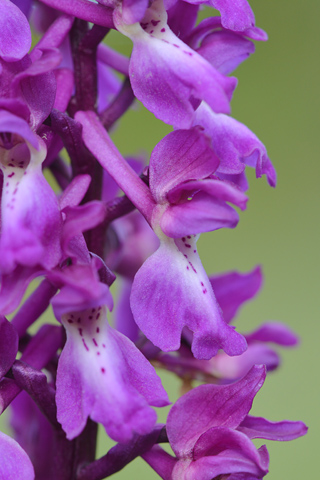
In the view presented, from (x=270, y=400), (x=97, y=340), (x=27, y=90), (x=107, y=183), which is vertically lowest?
(x=270, y=400)

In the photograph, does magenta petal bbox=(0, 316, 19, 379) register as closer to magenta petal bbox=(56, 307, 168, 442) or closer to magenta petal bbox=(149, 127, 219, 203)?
magenta petal bbox=(56, 307, 168, 442)

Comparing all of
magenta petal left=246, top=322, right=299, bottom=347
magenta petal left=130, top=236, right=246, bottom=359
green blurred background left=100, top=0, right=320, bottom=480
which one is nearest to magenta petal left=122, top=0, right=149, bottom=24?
magenta petal left=130, top=236, right=246, bottom=359

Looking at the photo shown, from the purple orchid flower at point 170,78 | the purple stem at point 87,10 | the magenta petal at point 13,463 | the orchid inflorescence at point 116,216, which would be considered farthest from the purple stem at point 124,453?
the purple stem at point 87,10

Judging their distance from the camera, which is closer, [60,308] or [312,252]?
[60,308]

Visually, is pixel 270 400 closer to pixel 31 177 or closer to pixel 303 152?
pixel 303 152

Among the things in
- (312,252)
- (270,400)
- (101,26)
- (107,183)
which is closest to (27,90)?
(101,26)

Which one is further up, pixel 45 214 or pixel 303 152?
pixel 45 214
